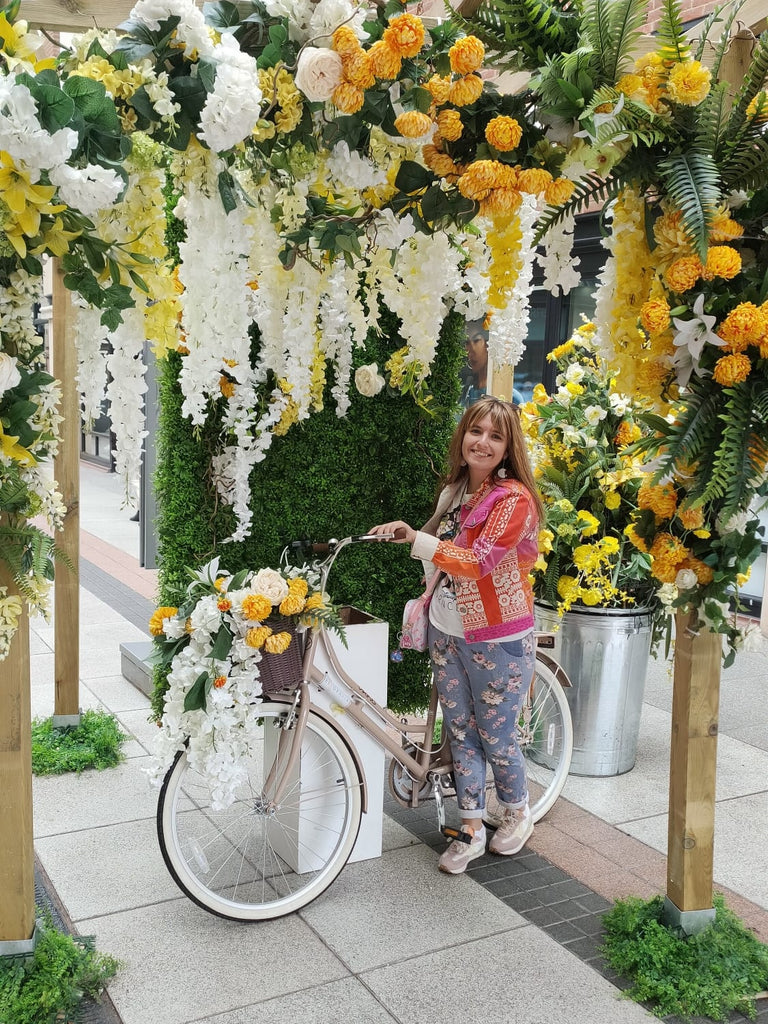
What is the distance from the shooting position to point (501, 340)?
3514 mm

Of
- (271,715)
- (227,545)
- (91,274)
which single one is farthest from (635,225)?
(227,545)

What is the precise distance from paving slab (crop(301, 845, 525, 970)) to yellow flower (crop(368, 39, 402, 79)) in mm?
2504

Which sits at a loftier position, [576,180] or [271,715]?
[576,180]

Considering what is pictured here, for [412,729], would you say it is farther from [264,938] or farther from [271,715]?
[264,938]

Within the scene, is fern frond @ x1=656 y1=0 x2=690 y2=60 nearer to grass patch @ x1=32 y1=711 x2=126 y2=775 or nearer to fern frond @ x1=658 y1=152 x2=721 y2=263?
fern frond @ x1=658 y1=152 x2=721 y2=263

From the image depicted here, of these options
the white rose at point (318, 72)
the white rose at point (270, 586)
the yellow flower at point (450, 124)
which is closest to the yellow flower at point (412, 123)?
the yellow flower at point (450, 124)

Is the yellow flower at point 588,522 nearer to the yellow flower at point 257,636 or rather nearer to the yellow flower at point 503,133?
the yellow flower at point 257,636

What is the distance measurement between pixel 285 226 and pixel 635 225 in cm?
96

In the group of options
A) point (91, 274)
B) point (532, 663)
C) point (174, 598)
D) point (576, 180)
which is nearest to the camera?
point (91, 274)

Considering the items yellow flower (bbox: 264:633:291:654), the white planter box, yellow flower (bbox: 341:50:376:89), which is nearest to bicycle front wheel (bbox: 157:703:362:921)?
the white planter box

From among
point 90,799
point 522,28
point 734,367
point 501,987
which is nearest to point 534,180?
point 522,28

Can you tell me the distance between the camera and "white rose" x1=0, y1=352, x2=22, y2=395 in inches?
91.3

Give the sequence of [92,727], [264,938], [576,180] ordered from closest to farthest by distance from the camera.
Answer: [576,180], [264,938], [92,727]

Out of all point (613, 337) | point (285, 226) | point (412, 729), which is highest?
point (285, 226)
